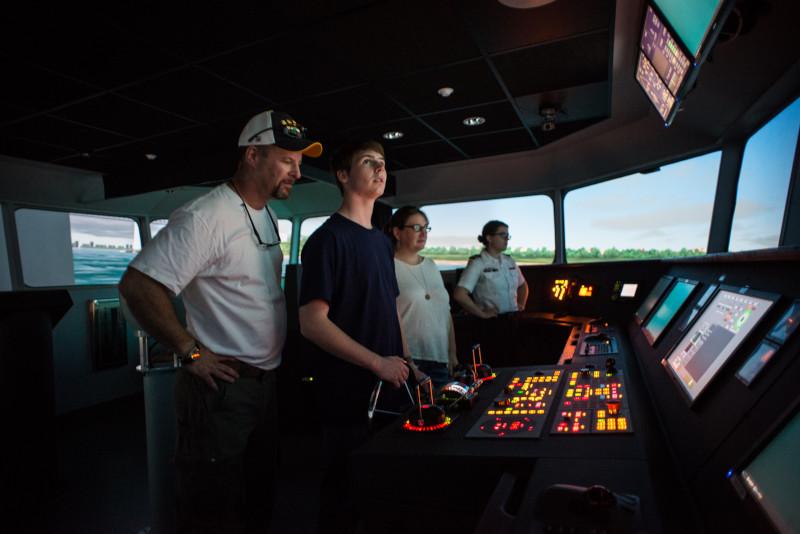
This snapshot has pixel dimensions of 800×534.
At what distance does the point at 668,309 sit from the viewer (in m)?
1.86

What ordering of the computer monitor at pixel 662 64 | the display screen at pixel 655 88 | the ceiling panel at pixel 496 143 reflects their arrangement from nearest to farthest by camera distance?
the computer monitor at pixel 662 64
the display screen at pixel 655 88
the ceiling panel at pixel 496 143

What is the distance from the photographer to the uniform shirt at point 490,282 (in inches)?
138

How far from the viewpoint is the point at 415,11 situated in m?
2.55

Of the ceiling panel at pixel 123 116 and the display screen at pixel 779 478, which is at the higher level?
the ceiling panel at pixel 123 116

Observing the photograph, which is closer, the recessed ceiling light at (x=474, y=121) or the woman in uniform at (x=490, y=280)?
the woman in uniform at (x=490, y=280)

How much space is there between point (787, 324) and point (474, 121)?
13.1 feet

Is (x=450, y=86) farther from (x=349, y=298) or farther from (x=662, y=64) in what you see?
(x=349, y=298)

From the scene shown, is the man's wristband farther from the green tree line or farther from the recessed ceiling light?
the recessed ceiling light

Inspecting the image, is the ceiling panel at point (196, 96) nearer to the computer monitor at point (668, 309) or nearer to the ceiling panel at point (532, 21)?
the ceiling panel at point (532, 21)

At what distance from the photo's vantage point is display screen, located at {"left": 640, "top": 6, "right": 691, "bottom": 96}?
1.76 metres

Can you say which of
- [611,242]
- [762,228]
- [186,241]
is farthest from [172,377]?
[611,242]

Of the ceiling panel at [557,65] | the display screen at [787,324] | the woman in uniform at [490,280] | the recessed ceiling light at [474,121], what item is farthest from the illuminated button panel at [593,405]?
the recessed ceiling light at [474,121]

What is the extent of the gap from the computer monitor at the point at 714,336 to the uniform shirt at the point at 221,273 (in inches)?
47.0

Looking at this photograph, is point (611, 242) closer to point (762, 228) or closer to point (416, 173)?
point (762, 228)
